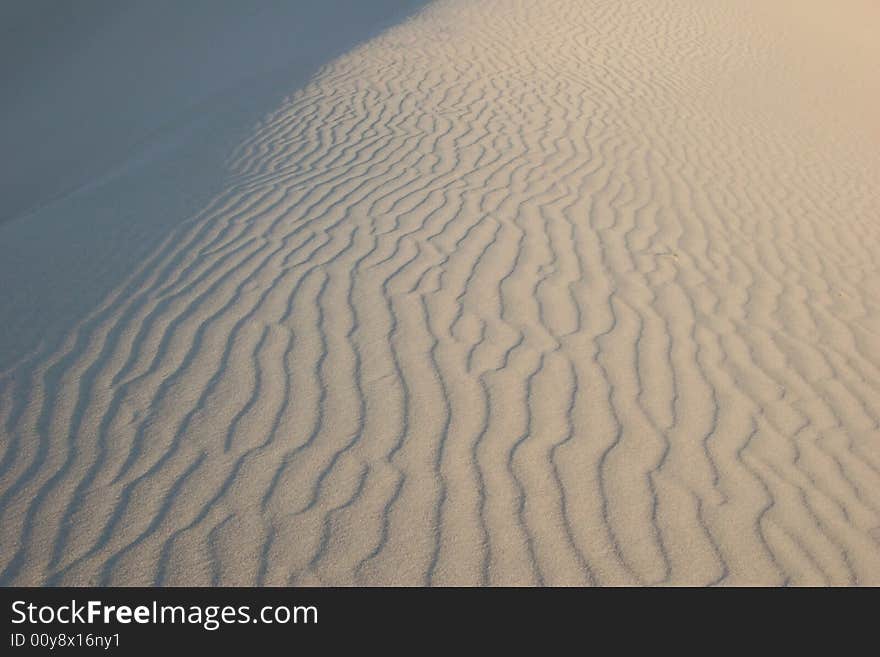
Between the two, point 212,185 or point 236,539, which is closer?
point 236,539

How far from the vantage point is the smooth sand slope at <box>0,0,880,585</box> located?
294 cm

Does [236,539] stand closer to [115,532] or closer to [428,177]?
[115,532]

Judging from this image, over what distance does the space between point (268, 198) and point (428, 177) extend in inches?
54.4

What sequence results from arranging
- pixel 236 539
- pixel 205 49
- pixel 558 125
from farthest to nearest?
1. pixel 205 49
2. pixel 558 125
3. pixel 236 539

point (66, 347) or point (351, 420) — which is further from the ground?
point (66, 347)

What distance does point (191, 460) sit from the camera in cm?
326

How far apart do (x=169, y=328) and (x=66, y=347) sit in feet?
1.74

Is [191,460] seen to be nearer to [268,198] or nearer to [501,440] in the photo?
[501,440]

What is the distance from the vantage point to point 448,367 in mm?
3922

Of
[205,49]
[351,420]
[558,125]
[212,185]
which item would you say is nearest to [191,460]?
[351,420]

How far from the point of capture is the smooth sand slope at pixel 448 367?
294cm

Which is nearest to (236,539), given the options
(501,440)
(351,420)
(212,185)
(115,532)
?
(115,532)

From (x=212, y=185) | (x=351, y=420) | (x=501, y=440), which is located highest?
(x=212, y=185)

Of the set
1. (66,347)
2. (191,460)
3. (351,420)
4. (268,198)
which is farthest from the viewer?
(268,198)
